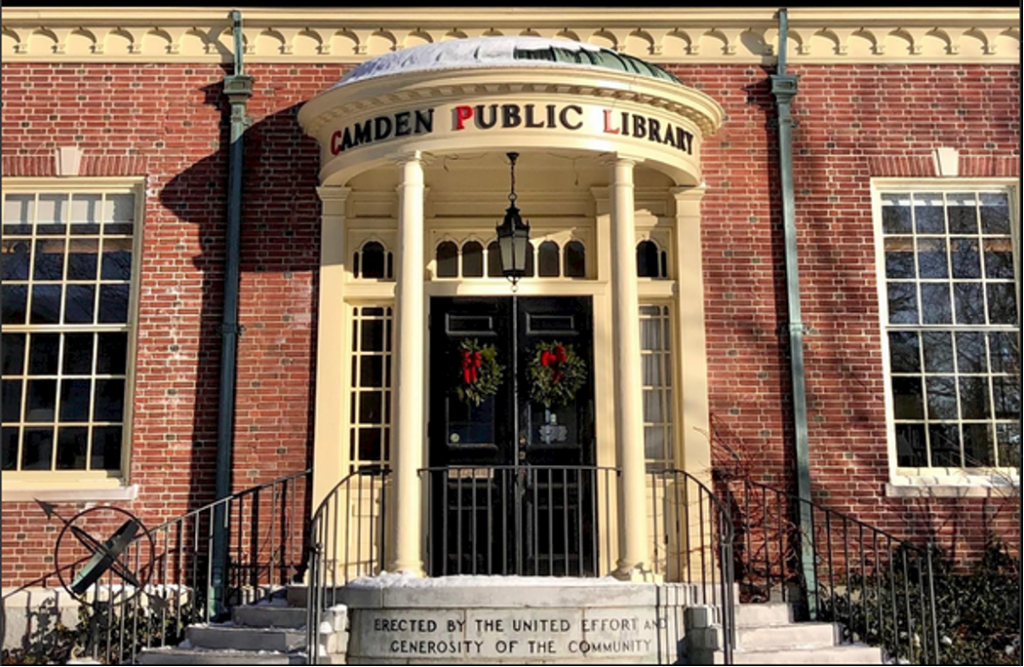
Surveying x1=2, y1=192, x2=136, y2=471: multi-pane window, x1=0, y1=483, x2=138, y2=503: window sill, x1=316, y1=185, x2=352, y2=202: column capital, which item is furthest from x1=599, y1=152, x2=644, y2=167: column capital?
x1=0, y1=483, x2=138, y2=503: window sill

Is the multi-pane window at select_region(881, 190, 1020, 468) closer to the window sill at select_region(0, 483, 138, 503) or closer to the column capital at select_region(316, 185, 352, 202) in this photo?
the column capital at select_region(316, 185, 352, 202)

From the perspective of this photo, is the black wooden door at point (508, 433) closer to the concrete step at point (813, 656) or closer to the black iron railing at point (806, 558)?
the black iron railing at point (806, 558)

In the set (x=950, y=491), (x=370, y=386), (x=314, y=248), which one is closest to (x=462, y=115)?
(x=314, y=248)

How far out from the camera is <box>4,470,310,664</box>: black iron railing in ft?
29.5

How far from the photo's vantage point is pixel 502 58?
8.82 metres

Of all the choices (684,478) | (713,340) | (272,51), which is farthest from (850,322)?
(272,51)

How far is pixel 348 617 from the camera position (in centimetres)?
768

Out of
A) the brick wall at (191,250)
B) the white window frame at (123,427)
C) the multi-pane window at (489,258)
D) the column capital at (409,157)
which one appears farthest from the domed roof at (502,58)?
the white window frame at (123,427)

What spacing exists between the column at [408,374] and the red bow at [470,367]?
1.21 metres

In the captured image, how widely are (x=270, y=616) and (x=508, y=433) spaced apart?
8.77 ft

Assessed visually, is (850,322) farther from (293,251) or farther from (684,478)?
(293,251)

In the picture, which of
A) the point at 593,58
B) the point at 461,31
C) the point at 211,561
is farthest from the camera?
the point at 461,31

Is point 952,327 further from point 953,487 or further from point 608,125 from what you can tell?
point 608,125

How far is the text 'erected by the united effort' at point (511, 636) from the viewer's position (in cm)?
740
